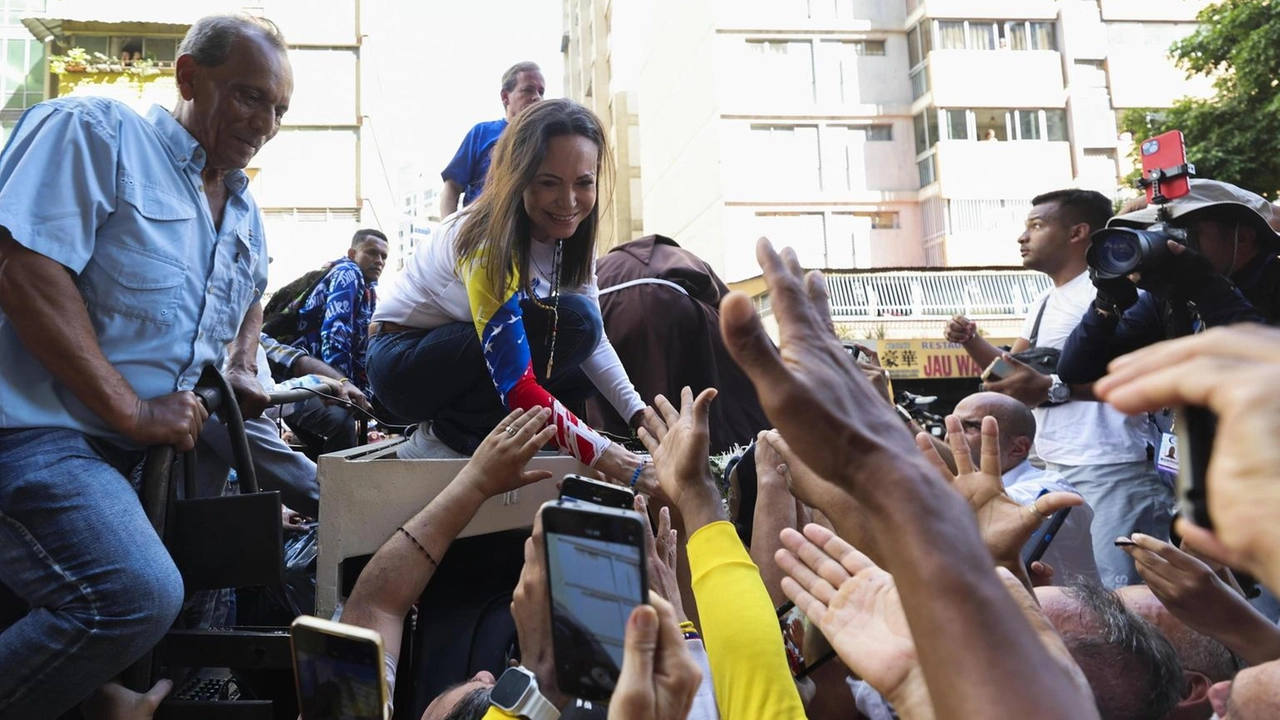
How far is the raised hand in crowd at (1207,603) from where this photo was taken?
2008mm

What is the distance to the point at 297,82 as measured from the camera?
71.3 ft

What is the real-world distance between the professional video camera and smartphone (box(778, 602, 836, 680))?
1803mm

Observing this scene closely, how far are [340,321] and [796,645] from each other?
3129 mm

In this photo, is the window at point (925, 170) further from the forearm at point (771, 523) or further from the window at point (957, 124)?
the forearm at point (771, 523)

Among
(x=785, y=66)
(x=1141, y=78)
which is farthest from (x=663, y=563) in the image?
(x=1141, y=78)

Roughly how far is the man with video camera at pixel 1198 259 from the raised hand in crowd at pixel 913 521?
7.61ft

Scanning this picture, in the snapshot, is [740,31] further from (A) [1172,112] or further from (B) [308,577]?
(B) [308,577]

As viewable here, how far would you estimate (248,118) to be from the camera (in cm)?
245

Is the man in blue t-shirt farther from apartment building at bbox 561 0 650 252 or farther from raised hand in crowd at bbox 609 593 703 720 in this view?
apartment building at bbox 561 0 650 252

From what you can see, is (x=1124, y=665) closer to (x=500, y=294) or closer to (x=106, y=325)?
(x=500, y=294)

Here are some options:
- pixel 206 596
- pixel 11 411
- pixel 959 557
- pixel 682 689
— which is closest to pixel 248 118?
pixel 11 411

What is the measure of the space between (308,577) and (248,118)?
128 cm

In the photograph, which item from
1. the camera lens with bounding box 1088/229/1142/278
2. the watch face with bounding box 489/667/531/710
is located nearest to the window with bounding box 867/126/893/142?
the camera lens with bounding box 1088/229/1142/278

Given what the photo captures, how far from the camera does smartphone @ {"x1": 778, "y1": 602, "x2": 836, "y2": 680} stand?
2123 mm
